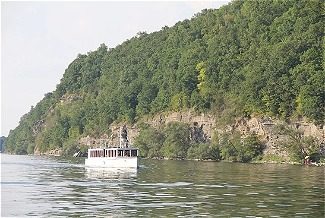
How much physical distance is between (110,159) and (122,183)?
3726cm

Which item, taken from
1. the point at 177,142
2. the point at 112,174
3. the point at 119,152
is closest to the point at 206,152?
the point at 177,142

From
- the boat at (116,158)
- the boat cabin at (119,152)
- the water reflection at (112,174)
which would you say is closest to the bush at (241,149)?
the boat at (116,158)

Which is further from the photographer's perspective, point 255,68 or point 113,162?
point 255,68

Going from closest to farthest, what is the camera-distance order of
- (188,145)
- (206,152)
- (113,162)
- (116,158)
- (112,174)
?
1. (112,174)
2. (116,158)
3. (113,162)
4. (206,152)
5. (188,145)

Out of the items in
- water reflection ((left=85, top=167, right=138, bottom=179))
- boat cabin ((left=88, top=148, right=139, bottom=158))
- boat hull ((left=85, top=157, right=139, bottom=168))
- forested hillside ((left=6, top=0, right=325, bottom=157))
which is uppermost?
forested hillside ((left=6, top=0, right=325, bottom=157))

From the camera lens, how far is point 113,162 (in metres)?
101

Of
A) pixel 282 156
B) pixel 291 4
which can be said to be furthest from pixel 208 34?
pixel 282 156

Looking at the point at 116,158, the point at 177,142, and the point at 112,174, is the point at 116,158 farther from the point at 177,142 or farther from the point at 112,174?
the point at 177,142

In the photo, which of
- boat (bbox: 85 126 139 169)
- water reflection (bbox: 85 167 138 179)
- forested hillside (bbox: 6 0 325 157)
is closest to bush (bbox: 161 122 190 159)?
forested hillside (bbox: 6 0 325 157)

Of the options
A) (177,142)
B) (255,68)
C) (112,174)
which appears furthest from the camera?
(177,142)

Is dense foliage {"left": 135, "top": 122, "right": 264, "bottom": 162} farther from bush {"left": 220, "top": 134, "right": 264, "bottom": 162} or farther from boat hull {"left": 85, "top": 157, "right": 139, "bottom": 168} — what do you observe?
boat hull {"left": 85, "top": 157, "right": 139, "bottom": 168}

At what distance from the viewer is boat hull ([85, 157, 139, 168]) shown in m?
96.1

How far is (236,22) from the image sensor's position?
618 feet

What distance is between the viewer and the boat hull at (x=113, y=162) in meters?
96.1
